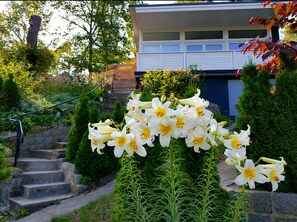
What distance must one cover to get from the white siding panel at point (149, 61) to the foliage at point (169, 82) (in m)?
2.36

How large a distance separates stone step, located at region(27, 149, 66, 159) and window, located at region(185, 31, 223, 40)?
916 centimetres

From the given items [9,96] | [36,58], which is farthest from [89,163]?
[36,58]

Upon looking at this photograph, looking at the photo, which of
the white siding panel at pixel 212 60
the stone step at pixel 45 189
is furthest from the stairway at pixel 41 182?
the white siding panel at pixel 212 60

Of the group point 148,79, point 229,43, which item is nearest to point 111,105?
point 148,79

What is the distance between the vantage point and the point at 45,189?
498 cm

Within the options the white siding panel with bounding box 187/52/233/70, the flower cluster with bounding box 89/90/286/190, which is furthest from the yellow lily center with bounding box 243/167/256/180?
the white siding panel with bounding box 187/52/233/70

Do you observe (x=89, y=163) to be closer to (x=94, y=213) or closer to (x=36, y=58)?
(x=94, y=213)

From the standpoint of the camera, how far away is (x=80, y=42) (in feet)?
70.5

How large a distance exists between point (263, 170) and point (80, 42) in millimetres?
21454

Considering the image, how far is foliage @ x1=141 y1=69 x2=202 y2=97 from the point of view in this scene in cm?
860

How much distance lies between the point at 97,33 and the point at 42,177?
17924 millimetres

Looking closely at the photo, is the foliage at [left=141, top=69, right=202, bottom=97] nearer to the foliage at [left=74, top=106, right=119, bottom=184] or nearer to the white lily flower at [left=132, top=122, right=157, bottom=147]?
the foliage at [left=74, top=106, right=119, bottom=184]

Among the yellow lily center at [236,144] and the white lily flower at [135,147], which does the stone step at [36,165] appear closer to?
the white lily flower at [135,147]

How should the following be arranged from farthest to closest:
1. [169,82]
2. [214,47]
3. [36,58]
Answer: [214,47], [36,58], [169,82]
